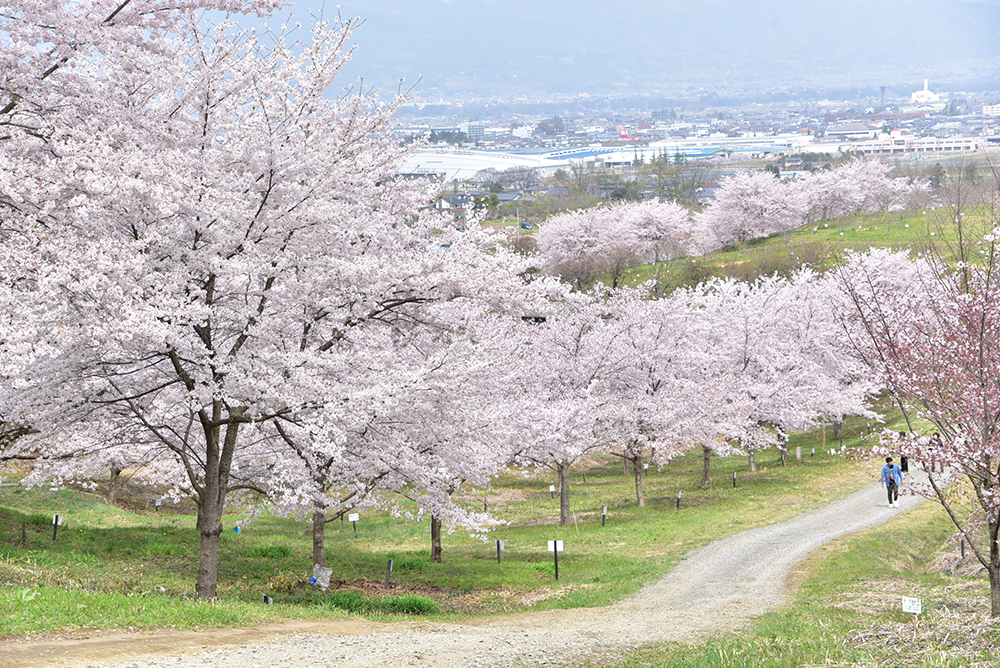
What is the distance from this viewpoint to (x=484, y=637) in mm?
12180

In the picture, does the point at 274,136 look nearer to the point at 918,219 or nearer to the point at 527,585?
the point at 527,585

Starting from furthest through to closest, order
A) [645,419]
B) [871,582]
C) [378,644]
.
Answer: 1. [645,419]
2. [871,582]
3. [378,644]

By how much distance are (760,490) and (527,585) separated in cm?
1654

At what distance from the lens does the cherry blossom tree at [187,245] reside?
11625mm

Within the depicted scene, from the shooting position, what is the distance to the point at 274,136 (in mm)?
13250

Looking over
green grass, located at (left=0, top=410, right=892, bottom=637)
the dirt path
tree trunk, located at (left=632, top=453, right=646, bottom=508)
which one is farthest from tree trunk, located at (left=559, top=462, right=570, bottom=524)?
the dirt path

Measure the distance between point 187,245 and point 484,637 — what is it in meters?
7.22

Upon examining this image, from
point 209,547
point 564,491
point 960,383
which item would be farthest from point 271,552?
point 960,383

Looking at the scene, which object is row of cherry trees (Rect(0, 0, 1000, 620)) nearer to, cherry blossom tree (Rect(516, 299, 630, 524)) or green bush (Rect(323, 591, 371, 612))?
green bush (Rect(323, 591, 371, 612))

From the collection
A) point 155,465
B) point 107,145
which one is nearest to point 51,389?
point 107,145

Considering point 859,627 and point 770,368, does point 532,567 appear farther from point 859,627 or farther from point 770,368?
point 770,368

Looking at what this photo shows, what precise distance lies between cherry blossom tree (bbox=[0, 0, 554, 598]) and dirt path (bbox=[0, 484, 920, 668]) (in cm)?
299

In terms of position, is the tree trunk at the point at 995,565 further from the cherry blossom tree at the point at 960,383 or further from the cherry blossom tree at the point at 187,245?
the cherry blossom tree at the point at 187,245

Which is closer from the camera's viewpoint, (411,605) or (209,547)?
(209,547)
